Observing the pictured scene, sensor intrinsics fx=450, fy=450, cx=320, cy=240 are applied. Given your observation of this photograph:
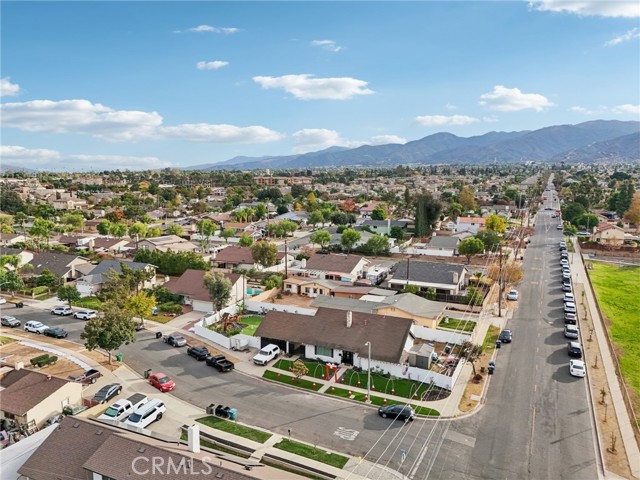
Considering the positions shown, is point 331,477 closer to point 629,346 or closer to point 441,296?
point 629,346

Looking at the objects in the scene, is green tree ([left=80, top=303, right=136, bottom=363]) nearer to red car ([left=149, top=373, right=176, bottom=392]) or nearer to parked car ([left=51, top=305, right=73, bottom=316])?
red car ([left=149, top=373, right=176, bottom=392])

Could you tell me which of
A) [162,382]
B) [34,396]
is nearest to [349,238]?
[162,382]

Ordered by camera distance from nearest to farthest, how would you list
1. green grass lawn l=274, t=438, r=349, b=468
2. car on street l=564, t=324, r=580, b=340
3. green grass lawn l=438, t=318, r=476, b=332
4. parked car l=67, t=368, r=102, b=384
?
green grass lawn l=274, t=438, r=349, b=468
parked car l=67, t=368, r=102, b=384
car on street l=564, t=324, r=580, b=340
green grass lawn l=438, t=318, r=476, b=332

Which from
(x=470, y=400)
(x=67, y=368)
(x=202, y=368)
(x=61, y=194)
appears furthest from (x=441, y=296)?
(x=61, y=194)

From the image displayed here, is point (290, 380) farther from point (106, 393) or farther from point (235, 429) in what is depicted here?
point (106, 393)

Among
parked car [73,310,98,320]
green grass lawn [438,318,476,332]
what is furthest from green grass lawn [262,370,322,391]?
parked car [73,310,98,320]

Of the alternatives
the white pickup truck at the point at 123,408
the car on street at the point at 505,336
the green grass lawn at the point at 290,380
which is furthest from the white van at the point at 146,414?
the car on street at the point at 505,336
